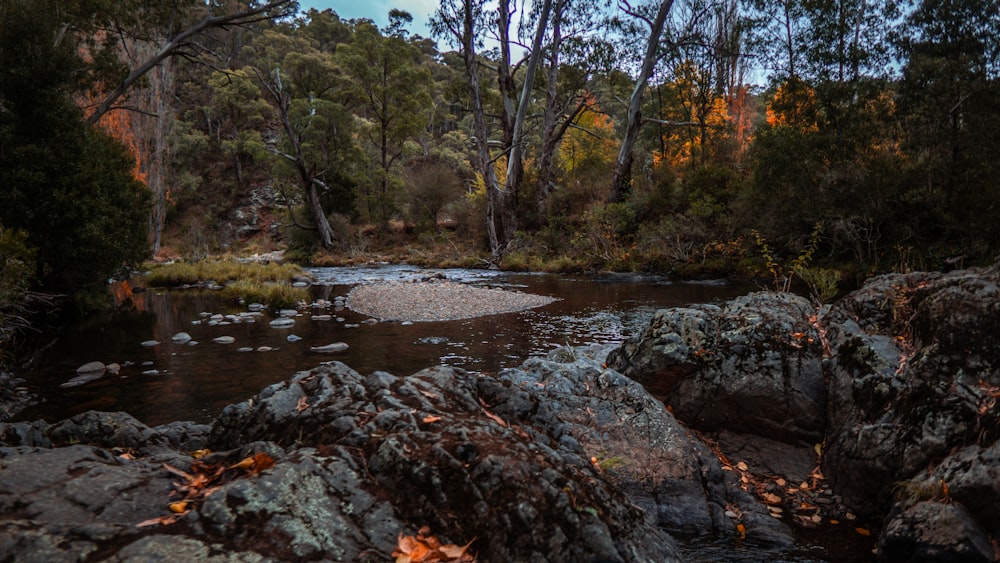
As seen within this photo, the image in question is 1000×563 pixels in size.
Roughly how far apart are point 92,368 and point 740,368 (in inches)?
330

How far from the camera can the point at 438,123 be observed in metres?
67.4

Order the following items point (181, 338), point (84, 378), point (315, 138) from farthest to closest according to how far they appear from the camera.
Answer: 1. point (315, 138)
2. point (181, 338)
3. point (84, 378)

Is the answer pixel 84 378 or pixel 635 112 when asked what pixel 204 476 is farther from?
pixel 635 112

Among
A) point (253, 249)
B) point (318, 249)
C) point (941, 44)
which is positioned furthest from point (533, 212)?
point (253, 249)

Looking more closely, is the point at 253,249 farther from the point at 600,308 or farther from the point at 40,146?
the point at 600,308

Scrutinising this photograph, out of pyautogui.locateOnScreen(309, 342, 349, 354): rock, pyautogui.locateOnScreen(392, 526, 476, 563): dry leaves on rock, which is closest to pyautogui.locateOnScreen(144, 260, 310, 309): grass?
pyautogui.locateOnScreen(309, 342, 349, 354): rock

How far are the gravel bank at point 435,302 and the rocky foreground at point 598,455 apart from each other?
6.14m

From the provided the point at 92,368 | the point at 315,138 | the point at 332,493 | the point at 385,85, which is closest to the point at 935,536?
the point at 332,493

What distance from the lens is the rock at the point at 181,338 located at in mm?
8617

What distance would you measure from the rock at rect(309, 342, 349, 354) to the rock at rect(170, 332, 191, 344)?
95.6 inches

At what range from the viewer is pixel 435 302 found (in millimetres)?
12398

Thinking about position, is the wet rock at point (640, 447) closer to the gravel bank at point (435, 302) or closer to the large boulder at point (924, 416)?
the large boulder at point (924, 416)

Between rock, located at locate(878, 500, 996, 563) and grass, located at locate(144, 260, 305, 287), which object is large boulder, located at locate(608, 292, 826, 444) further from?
grass, located at locate(144, 260, 305, 287)

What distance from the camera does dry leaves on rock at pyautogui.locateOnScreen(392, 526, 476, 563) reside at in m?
2.00
